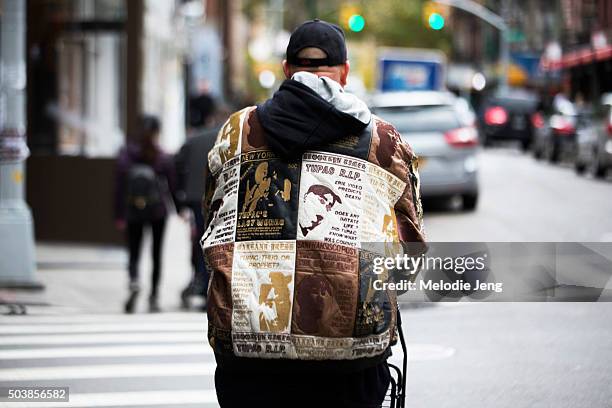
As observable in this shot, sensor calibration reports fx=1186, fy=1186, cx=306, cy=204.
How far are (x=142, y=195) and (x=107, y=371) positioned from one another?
13.4 feet

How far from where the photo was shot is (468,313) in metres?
9.99

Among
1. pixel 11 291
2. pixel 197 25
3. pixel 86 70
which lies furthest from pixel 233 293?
pixel 197 25

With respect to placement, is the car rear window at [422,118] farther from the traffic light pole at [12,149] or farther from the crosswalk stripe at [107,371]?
the crosswalk stripe at [107,371]

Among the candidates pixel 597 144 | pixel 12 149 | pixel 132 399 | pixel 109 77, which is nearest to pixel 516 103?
pixel 597 144

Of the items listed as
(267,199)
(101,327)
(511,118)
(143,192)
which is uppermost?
(267,199)

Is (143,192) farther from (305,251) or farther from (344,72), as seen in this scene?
(305,251)

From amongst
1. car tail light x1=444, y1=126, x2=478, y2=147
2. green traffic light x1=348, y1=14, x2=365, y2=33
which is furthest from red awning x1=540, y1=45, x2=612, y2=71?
car tail light x1=444, y1=126, x2=478, y2=147

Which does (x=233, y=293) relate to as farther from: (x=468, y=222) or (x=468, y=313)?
(x=468, y=222)

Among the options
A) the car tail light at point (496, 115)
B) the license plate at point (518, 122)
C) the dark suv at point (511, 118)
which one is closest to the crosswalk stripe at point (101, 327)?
the dark suv at point (511, 118)

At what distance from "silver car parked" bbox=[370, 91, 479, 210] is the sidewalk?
3948 millimetres

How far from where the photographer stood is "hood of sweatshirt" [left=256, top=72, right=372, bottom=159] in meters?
3.46

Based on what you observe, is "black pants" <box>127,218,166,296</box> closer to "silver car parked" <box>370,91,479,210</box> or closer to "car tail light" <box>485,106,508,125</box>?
"silver car parked" <box>370,91,479,210</box>

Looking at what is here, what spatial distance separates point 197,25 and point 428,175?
12269 millimetres

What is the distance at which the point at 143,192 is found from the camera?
38.5ft
